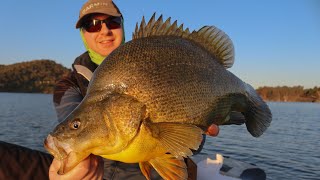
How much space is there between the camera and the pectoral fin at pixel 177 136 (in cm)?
234

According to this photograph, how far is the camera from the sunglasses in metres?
4.55

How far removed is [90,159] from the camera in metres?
2.56

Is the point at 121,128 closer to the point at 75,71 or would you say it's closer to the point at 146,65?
the point at 146,65

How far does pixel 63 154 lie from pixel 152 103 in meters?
0.70

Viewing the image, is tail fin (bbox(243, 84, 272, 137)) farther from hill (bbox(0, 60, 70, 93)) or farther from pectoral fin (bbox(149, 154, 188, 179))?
hill (bbox(0, 60, 70, 93))

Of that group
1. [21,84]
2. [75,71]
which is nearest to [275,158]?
[75,71]

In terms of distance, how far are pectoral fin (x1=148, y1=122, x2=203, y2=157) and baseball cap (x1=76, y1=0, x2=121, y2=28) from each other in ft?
8.13

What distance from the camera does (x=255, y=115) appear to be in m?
3.36

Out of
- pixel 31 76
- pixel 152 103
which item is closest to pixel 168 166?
pixel 152 103

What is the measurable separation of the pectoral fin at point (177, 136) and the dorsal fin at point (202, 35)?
80cm

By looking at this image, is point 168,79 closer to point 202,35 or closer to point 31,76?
point 202,35

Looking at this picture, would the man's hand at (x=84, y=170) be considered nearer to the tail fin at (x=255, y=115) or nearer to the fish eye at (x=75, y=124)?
the fish eye at (x=75, y=124)

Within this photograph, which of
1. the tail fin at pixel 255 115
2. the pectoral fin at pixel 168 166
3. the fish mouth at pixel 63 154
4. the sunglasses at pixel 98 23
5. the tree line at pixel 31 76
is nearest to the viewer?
the fish mouth at pixel 63 154

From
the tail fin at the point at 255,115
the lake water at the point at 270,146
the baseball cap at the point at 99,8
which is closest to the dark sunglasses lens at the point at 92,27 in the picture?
the baseball cap at the point at 99,8
